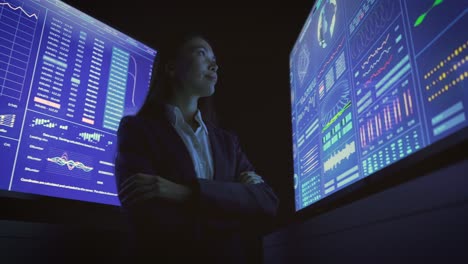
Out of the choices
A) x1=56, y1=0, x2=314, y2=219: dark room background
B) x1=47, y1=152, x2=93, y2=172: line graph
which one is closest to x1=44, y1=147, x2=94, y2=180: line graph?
x1=47, y1=152, x2=93, y2=172: line graph

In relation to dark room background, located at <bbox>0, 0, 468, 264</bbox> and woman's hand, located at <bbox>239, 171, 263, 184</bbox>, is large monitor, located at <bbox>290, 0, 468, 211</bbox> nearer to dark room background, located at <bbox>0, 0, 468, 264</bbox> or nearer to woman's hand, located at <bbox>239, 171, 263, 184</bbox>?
dark room background, located at <bbox>0, 0, 468, 264</bbox>

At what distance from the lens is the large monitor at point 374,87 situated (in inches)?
31.1

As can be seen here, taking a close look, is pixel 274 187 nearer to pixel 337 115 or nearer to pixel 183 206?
pixel 337 115

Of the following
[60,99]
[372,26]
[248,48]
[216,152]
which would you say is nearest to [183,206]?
[216,152]

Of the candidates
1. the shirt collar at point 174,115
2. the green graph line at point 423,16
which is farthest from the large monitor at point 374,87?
the shirt collar at point 174,115

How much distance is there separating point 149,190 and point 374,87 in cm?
76

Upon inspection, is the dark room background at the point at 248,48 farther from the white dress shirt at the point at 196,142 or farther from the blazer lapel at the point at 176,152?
the blazer lapel at the point at 176,152

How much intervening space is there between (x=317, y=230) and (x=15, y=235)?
50.0 inches

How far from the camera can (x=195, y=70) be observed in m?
A: 1.61

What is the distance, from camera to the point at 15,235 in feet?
5.20

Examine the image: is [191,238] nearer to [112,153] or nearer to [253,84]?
[112,153]

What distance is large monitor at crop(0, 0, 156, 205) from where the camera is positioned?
174 cm

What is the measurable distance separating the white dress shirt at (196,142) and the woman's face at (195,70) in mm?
133

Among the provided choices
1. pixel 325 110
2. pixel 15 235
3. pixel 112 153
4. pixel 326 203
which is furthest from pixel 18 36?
pixel 326 203
